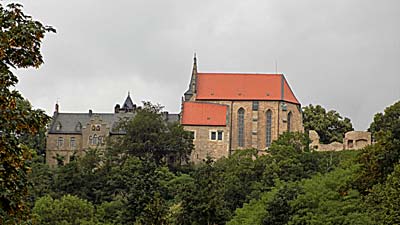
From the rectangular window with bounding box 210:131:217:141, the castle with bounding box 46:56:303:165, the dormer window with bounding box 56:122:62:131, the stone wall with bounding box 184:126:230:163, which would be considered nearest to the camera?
the stone wall with bounding box 184:126:230:163

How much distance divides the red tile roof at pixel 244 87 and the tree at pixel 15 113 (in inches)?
3436

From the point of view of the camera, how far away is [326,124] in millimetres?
103938

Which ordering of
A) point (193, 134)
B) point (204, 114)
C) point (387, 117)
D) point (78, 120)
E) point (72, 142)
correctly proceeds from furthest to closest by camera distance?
point (78, 120)
point (72, 142)
point (204, 114)
point (193, 134)
point (387, 117)

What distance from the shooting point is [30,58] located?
53.1ft

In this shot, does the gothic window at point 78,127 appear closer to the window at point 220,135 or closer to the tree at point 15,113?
the window at point 220,135

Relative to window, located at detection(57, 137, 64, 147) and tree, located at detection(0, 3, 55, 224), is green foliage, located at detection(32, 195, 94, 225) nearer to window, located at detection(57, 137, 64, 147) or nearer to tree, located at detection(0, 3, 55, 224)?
window, located at detection(57, 137, 64, 147)

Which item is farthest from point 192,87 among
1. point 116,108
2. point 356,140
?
point 356,140

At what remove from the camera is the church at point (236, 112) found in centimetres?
9850

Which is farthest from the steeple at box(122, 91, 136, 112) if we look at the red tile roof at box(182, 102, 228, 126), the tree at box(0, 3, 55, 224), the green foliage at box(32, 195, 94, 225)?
the tree at box(0, 3, 55, 224)

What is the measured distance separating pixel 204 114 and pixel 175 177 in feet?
58.8

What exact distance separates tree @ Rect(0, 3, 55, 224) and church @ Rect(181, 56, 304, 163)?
263 ft

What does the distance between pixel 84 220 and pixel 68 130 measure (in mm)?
39768

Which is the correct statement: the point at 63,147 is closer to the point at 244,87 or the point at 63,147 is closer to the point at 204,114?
the point at 204,114

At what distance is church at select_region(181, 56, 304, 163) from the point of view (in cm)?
Result: 9850
